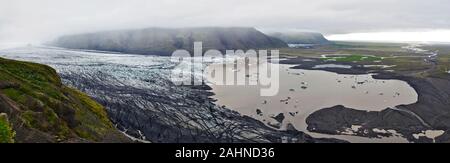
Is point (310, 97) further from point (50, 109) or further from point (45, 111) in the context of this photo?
point (45, 111)

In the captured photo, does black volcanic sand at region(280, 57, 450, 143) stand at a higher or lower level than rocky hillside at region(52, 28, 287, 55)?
lower

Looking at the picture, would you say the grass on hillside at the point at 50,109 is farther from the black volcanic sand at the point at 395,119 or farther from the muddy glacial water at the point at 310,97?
the black volcanic sand at the point at 395,119

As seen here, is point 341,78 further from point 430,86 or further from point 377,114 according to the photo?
point 377,114

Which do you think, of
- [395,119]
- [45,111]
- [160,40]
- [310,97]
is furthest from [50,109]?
[160,40]

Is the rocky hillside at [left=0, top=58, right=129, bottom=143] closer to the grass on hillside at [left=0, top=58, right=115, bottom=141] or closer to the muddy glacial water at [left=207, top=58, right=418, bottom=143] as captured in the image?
the grass on hillside at [left=0, top=58, right=115, bottom=141]

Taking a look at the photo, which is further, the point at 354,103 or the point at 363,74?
the point at 363,74

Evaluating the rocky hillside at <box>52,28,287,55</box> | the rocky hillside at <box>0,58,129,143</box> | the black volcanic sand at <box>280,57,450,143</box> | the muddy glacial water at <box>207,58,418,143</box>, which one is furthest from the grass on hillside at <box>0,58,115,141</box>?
the rocky hillside at <box>52,28,287,55</box>
